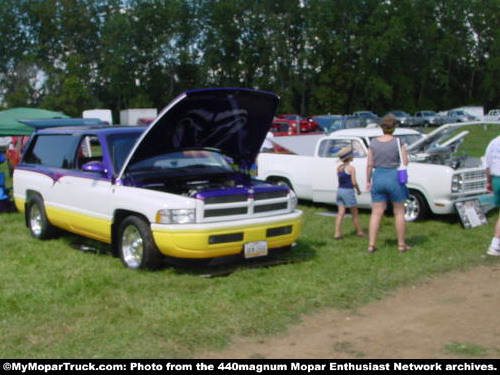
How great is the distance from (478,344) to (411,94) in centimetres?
6282

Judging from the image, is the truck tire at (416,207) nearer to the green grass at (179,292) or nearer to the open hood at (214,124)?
the green grass at (179,292)

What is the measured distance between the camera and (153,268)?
23.9 feet

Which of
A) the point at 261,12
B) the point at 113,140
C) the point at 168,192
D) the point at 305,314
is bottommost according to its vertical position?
the point at 305,314

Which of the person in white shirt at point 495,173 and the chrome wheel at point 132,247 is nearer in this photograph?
the chrome wheel at point 132,247

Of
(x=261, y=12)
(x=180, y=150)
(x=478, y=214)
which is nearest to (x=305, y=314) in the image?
(x=180, y=150)

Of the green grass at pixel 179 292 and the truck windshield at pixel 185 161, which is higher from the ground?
the truck windshield at pixel 185 161

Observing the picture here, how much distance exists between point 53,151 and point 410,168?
18.4 ft

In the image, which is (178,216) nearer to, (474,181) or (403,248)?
(403,248)

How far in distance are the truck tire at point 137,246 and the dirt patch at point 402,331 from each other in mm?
2245

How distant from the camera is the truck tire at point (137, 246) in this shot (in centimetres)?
714

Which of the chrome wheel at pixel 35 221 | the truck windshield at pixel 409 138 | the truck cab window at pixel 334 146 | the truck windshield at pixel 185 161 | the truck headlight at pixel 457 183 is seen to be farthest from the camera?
the truck windshield at pixel 409 138

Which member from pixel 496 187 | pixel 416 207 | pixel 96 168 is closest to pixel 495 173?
pixel 496 187

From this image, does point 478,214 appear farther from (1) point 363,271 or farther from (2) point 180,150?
(2) point 180,150

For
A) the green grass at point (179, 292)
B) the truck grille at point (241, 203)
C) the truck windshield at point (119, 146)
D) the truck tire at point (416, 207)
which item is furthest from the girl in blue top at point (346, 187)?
the truck windshield at point (119, 146)
